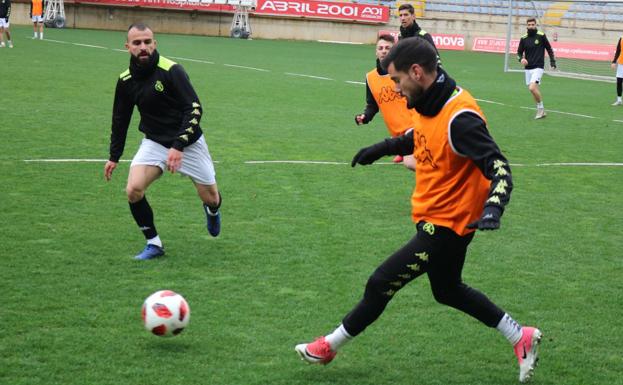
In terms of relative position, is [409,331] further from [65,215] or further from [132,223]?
[65,215]

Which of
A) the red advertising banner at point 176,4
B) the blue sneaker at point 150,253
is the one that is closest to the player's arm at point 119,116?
the blue sneaker at point 150,253

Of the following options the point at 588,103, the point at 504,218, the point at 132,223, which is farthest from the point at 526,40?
the point at 132,223

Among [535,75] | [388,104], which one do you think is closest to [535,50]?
[535,75]

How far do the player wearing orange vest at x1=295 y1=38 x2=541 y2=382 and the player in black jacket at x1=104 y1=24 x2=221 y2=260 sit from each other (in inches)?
109

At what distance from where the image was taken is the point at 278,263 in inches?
313

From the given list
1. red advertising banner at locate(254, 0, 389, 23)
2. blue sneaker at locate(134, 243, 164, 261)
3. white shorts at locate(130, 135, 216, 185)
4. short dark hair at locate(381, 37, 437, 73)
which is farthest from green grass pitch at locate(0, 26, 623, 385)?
red advertising banner at locate(254, 0, 389, 23)

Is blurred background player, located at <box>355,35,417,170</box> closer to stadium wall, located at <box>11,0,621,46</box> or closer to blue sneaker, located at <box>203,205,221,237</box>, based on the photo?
blue sneaker, located at <box>203,205,221,237</box>

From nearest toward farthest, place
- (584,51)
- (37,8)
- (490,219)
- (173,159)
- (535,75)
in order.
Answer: (490,219) < (173,159) < (535,75) < (37,8) < (584,51)

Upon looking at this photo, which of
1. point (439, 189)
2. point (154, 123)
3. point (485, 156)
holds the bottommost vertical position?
point (154, 123)

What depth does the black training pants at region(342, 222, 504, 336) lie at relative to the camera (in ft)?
16.9

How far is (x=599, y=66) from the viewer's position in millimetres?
37219

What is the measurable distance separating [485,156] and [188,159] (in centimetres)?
385

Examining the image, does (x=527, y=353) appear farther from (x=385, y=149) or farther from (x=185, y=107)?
(x=185, y=107)

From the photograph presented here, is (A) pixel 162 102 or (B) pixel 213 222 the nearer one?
(A) pixel 162 102
